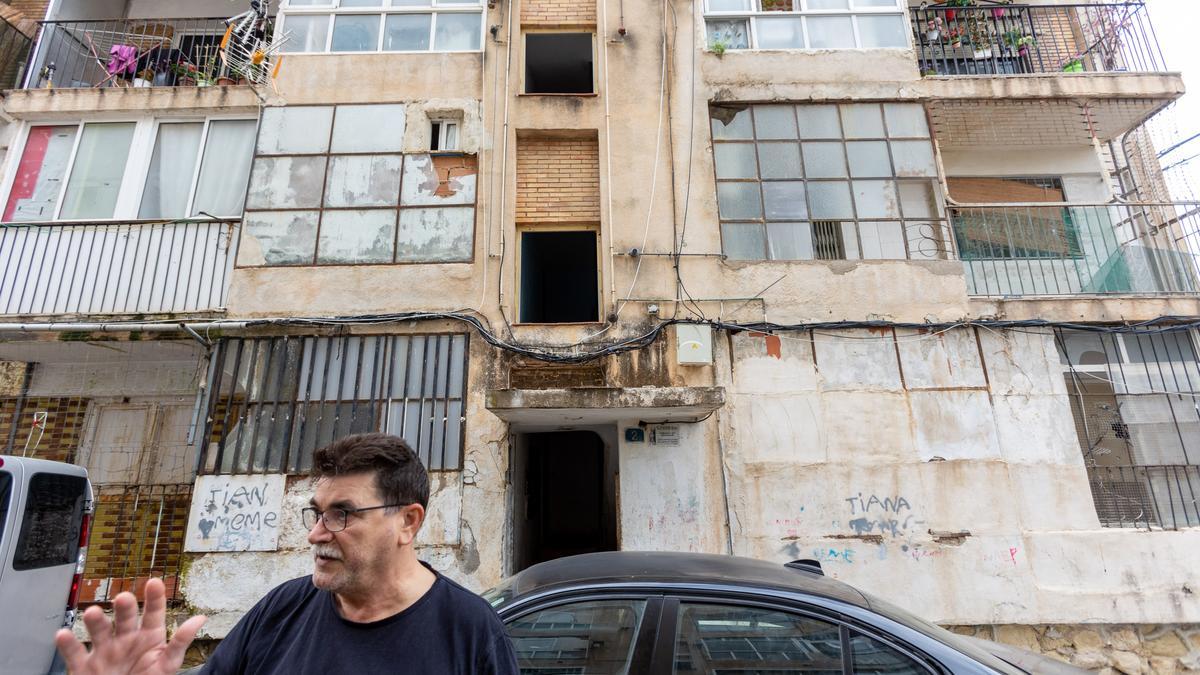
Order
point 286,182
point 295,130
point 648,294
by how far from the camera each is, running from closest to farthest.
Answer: point 648,294 → point 286,182 → point 295,130

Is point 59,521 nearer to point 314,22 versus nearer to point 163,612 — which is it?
point 163,612

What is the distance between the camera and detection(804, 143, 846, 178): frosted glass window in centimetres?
794

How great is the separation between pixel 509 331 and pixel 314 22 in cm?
609

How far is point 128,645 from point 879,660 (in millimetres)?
2775

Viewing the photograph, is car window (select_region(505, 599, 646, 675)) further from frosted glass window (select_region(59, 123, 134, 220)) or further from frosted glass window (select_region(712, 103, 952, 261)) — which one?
frosted glass window (select_region(59, 123, 134, 220))

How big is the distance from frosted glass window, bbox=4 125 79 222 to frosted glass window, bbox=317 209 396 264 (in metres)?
4.20

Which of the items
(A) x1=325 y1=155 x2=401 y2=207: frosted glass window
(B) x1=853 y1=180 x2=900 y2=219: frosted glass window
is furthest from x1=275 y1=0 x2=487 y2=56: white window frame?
(B) x1=853 y1=180 x2=900 y2=219: frosted glass window

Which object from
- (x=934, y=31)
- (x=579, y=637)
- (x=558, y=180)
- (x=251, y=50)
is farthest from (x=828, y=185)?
(x=251, y=50)

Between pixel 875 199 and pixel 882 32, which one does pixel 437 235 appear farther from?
pixel 882 32

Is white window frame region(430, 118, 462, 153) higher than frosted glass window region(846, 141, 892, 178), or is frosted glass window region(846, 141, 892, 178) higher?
white window frame region(430, 118, 462, 153)

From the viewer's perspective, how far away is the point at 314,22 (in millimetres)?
8477

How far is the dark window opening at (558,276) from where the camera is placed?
8.36 m

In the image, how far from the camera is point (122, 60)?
344 inches

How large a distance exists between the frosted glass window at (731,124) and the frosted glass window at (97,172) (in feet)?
29.6
